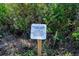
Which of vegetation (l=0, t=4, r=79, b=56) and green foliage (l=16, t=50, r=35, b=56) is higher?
vegetation (l=0, t=4, r=79, b=56)

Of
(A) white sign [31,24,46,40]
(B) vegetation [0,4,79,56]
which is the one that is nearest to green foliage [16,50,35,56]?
(B) vegetation [0,4,79,56]

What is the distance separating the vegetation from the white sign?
0.17 feet

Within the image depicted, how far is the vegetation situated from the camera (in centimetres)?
244

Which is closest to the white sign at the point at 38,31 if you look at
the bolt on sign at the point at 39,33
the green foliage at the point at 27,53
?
the bolt on sign at the point at 39,33

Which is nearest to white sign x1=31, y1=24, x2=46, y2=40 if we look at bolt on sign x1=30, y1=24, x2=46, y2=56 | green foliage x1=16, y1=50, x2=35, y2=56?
bolt on sign x1=30, y1=24, x2=46, y2=56

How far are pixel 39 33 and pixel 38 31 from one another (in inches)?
0.9

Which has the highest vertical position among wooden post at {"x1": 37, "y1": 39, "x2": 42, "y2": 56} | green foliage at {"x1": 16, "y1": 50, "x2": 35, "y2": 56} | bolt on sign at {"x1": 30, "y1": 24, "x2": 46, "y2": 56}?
bolt on sign at {"x1": 30, "y1": 24, "x2": 46, "y2": 56}

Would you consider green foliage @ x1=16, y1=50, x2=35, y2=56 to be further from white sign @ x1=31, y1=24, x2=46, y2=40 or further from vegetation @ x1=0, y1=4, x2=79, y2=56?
white sign @ x1=31, y1=24, x2=46, y2=40

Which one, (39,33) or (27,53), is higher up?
(39,33)

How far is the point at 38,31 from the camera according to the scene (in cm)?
238

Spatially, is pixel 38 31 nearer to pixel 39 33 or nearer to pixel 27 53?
pixel 39 33

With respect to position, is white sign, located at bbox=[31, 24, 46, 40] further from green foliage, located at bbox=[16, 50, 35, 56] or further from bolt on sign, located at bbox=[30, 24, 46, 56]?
green foliage, located at bbox=[16, 50, 35, 56]

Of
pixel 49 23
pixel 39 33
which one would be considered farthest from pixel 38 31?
Answer: pixel 49 23

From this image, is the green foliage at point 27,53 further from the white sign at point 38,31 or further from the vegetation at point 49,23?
the white sign at point 38,31
